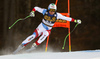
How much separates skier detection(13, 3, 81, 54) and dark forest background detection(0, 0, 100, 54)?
0.14 m

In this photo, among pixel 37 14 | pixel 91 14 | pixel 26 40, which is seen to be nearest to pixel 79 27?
pixel 91 14

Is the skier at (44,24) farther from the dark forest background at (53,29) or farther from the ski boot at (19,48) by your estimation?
the dark forest background at (53,29)

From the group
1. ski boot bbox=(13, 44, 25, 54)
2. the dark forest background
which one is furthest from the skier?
the dark forest background

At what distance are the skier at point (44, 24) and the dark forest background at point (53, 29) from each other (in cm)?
14

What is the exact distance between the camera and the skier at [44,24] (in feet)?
8.49

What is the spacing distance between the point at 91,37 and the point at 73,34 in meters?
0.42

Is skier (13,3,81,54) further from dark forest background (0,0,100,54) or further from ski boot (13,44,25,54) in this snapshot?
dark forest background (0,0,100,54)

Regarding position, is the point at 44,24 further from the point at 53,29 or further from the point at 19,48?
the point at 19,48

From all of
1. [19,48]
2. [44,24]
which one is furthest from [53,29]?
[19,48]

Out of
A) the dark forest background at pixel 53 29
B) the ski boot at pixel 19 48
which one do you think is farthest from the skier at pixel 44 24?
the dark forest background at pixel 53 29

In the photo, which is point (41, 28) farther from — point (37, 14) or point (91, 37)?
point (91, 37)

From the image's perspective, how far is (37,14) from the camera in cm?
282

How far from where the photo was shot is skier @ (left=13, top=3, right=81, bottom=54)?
2588mm

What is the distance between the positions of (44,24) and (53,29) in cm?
31
